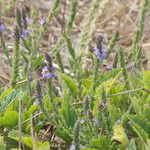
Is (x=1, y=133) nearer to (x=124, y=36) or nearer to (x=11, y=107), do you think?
(x=11, y=107)

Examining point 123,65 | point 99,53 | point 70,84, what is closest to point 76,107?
point 70,84

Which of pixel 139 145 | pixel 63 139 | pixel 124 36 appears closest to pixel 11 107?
pixel 63 139

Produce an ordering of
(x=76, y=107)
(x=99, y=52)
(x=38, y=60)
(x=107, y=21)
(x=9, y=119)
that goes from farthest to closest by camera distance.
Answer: (x=107, y=21)
(x=38, y=60)
(x=76, y=107)
(x=9, y=119)
(x=99, y=52)

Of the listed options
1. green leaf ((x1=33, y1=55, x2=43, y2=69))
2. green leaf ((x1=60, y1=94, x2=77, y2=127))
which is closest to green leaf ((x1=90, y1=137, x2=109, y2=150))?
green leaf ((x1=60, y1=94, x2=77, y2=127))

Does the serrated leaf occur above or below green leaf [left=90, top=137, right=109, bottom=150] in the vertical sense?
above

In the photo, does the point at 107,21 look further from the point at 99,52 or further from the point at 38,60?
the point at 99,52

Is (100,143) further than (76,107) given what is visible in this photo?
No

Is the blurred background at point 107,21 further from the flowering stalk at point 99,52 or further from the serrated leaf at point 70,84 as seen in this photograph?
the flowering stalk at point 99,52

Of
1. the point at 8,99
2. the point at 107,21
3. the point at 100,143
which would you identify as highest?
the point at 107,21

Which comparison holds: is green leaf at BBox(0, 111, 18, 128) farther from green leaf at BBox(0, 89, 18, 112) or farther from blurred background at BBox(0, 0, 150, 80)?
A: blurred background at BBox(0, 0, 150, 80)
